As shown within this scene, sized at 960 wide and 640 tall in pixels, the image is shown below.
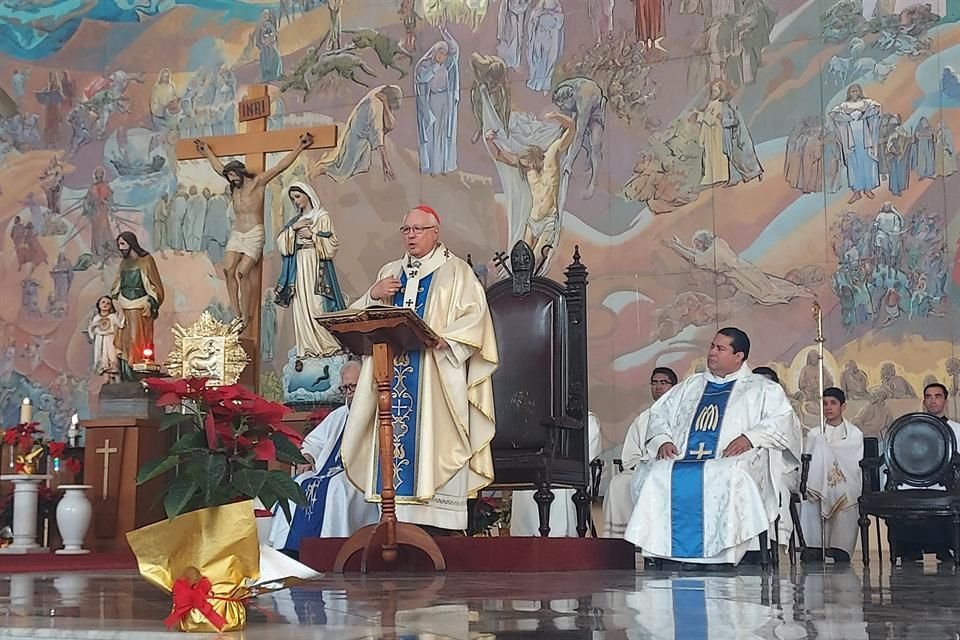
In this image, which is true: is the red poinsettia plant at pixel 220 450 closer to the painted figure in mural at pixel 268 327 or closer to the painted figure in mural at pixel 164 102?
the painted figure in mural at pixel 268 327

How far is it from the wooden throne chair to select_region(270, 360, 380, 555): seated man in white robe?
1218 mm

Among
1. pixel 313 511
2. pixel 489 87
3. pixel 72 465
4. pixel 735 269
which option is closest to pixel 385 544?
pixel 313 511

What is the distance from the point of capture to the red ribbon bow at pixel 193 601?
2820 millimetres

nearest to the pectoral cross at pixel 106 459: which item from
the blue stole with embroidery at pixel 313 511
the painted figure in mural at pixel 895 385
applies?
the blue stole with embroidery at pixel 313 511

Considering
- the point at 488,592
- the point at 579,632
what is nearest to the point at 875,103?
the point at 488,592

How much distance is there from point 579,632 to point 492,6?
1232 cm

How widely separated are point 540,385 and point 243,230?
7.44m

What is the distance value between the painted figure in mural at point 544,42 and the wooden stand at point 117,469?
19.1 ft

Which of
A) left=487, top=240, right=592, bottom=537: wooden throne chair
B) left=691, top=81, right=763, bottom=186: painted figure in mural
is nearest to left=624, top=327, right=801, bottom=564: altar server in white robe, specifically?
left=487, top=240, right=592, bottom=537: wooden throne chair

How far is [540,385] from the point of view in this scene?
8.12 meters

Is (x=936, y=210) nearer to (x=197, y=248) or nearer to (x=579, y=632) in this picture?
(x=197, y=248)

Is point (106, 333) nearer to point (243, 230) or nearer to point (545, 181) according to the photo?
point (243, 230)

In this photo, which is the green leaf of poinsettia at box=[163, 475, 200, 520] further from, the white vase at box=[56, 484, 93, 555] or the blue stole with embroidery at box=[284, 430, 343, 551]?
the white vase at box=[56, 484, 93, 555]

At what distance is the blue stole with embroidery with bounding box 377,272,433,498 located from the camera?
22.0 ft
